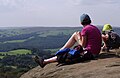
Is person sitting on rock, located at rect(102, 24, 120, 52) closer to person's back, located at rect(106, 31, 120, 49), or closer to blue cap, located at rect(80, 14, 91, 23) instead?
person's back, located at rect(106, 31, 120, 49)

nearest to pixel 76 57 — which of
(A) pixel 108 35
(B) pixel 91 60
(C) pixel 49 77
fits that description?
(B) pixel 91 60

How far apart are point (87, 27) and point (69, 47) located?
48.1 inches

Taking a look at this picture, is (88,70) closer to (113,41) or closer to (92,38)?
(92,38)

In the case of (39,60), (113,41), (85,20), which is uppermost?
(85,20)

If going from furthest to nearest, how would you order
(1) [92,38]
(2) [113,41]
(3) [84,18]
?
(2) [113,41] < (3) [84,18] < (1) [92,38]

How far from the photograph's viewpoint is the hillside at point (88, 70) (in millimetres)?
8613

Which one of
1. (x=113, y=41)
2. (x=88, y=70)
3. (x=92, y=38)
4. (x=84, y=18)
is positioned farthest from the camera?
(x=113, y=41)

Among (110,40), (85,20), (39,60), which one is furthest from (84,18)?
(110,40)

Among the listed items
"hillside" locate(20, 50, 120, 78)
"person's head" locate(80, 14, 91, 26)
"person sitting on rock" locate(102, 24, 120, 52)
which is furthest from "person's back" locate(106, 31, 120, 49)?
"person's head" locate(80, 14, 91, 26)

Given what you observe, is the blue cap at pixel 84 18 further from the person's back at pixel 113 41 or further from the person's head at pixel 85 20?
the person's back at pixel 113 41

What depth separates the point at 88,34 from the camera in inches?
425

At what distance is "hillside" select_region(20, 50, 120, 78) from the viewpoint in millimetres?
8613

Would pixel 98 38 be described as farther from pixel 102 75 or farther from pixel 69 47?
pixel 102 75

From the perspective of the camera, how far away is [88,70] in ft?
30.2
